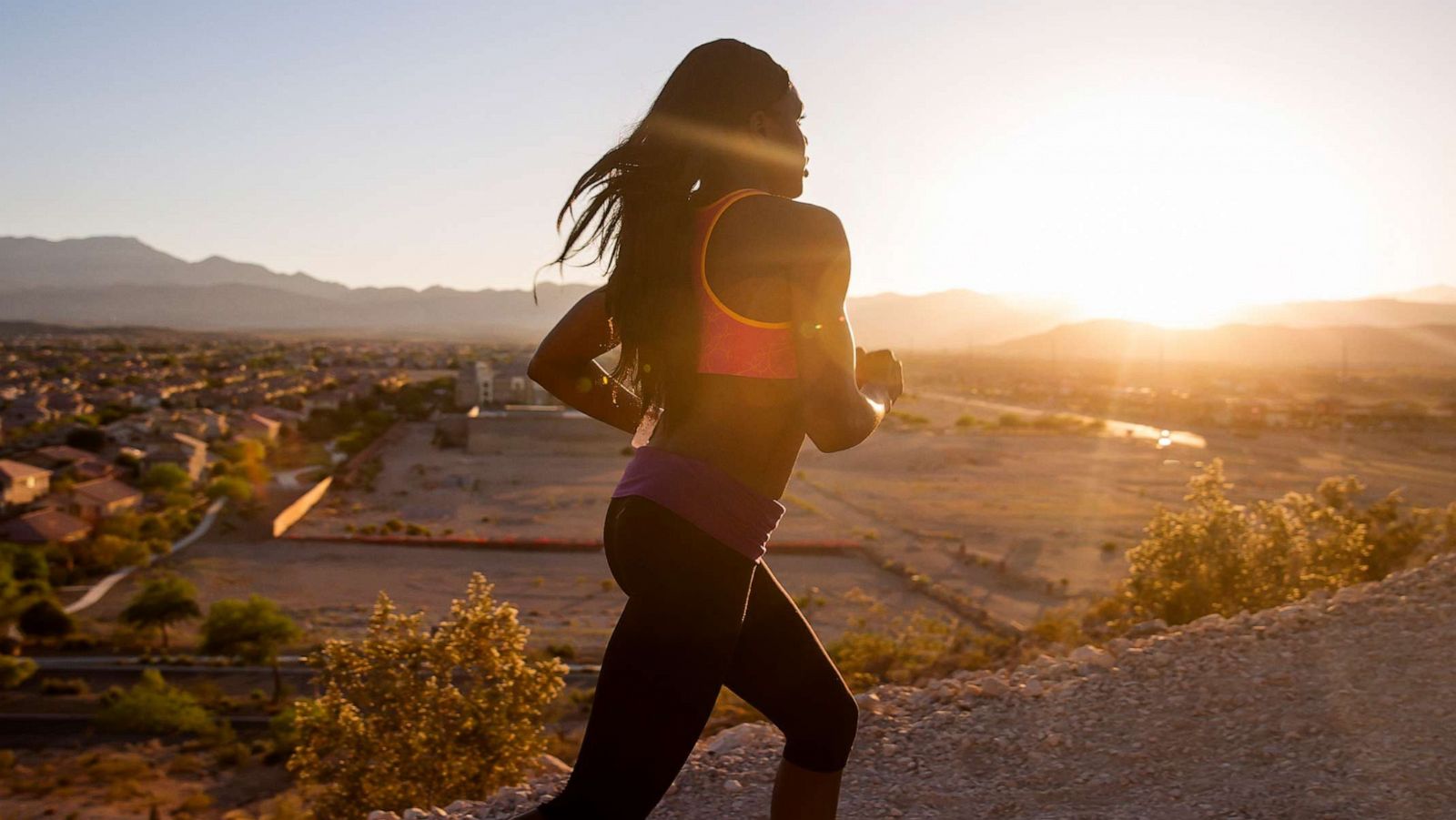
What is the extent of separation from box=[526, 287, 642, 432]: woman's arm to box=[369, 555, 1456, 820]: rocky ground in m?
2.20

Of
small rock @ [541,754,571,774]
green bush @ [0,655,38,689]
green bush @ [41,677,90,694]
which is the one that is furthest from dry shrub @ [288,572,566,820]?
green bush @ [0,655,38,689]

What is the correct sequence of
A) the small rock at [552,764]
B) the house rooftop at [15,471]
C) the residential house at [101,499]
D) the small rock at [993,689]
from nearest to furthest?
the small rock at [993,689] < the small rock at [552,764] < the residential house at [101,499] < the house rooftop at [15,471]

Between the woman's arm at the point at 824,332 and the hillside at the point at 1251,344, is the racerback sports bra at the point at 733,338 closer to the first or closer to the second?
the woman's arm at the point at 824,332

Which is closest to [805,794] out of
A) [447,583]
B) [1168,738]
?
[1168,738]

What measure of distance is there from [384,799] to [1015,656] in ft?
13.0

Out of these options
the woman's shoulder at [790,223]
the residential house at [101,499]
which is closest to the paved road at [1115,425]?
the residential house at [101,499]

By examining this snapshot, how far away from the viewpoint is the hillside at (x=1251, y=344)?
12500 centimetres

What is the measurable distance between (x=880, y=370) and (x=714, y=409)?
15.9 inches

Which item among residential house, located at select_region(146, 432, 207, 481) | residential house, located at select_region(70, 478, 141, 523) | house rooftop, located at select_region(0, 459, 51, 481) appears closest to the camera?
residential house, located at select_region(70, 478, 141, 523)

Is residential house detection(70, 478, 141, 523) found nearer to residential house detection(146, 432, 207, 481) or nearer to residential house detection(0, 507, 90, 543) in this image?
residential house detection(0, 507, 90, 543)

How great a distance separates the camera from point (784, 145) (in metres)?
1.65

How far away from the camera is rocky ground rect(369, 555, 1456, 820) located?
3.38m

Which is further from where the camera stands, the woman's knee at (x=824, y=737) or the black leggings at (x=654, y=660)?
the woman's knee at (x=824, y=737)

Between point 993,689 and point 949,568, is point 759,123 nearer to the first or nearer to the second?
point 993,689
